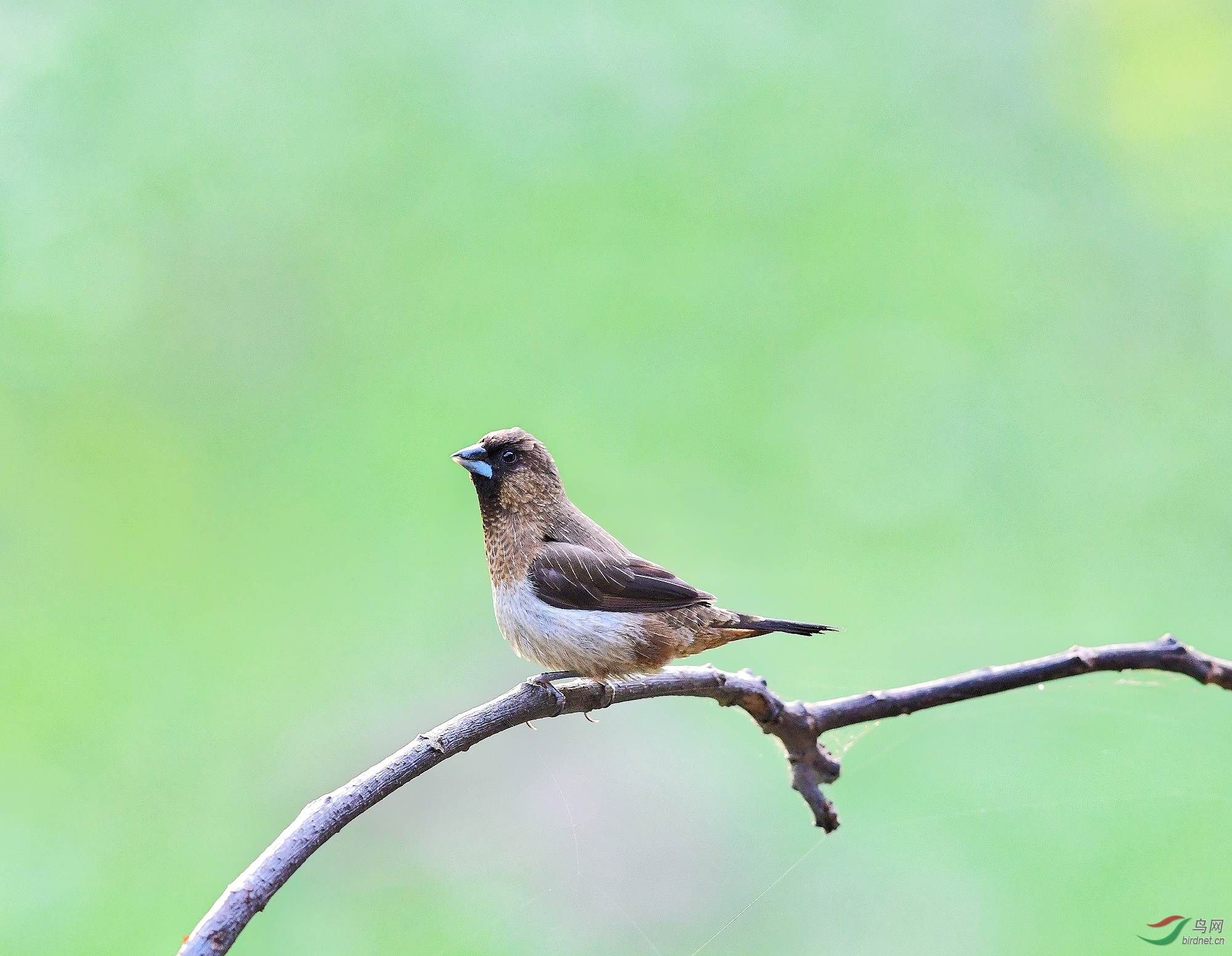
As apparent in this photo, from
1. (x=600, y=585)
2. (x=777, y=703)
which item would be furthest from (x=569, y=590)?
(x=777, y=703)

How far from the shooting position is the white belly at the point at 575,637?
166 cm

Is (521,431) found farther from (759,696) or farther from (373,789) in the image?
(373,789)

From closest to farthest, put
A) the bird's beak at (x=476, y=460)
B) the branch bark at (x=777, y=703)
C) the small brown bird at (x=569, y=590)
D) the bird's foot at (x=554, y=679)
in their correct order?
the branch bark at (x=777, y=703), the bird's foot at (x=554, y=679), the small brown bird at (x=569, y=590), the bird's beak at (x=476, y=460)

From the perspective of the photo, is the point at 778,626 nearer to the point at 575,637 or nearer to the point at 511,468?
the point at 575,637

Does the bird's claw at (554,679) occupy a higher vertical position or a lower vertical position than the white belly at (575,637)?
lower

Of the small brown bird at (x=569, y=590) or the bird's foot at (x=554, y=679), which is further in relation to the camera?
the small brown bird at (x=569, y=590)

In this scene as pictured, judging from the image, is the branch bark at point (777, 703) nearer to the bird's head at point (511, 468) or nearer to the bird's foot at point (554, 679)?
the bird's foot at point (554, 679)

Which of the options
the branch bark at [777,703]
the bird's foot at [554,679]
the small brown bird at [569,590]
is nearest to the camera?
the branch bark at [777,703]

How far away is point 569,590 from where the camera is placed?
1.71m

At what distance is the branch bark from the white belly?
5 centimetres

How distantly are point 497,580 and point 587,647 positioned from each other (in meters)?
0.24

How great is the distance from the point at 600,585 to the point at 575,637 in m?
0.10

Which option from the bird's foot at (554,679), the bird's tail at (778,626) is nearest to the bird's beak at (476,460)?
the bird's foot at (554,679)

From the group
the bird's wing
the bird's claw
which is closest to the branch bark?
A: the bird's claw
